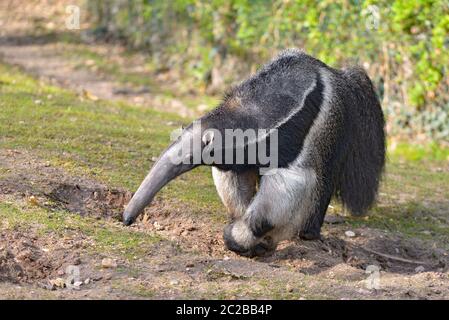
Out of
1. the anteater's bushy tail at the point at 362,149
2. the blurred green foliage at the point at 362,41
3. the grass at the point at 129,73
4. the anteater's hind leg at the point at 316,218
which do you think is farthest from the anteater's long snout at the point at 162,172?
the grass at the point at 129,73

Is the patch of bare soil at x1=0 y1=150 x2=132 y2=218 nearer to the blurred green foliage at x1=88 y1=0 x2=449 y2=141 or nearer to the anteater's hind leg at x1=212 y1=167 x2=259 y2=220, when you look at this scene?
the anteater's hind leg at x1=212 y1=167 x2=259 y2=220

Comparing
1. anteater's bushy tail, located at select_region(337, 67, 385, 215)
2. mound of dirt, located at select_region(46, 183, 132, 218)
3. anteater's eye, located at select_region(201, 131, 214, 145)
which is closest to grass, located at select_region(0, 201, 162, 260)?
mound of dirt, located at select_region(46, 183, 132, 218)

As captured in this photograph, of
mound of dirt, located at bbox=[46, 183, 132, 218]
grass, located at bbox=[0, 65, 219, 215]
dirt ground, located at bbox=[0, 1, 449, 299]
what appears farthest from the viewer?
grass, located at bbox=[0, 65, 219, 215]

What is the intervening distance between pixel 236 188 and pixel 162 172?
774 millimetres

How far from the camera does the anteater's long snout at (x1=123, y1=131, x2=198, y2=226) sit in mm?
5316

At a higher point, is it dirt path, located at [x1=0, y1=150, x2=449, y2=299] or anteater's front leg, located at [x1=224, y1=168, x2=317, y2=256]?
anteater's front leg, located at [x1=224, y1=168, x2=317, y2=256]

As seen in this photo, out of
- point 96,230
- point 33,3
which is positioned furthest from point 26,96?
point 33,3

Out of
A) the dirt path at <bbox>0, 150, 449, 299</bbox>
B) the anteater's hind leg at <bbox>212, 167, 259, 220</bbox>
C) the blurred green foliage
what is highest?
the blurred green foliage

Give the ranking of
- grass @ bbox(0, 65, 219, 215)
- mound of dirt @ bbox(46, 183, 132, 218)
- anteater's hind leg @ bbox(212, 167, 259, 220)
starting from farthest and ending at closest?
grass @ bbox(0, 65, 219, 215)
mound of dirt @ bbox(46, 183, 132, 218)
anteater's hind leg @ bbox(212, 167, 259, 220)

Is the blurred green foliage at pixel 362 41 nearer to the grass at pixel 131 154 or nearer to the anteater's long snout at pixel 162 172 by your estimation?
the grass at pixel 131 154

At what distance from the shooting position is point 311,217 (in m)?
6.01

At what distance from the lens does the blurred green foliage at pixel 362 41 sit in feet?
32.1

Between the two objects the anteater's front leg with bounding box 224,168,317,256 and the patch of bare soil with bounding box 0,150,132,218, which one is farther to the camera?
the patch of bare soil with bounding box 0,150,132,218
